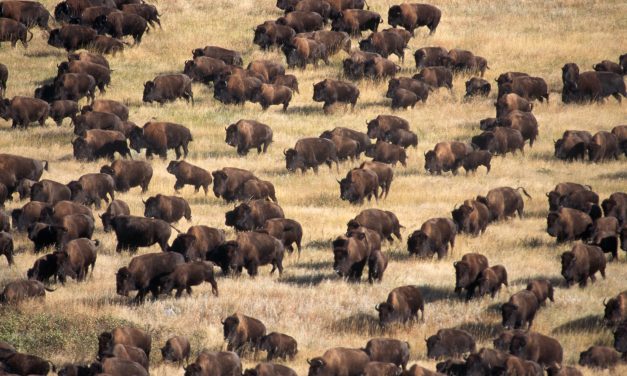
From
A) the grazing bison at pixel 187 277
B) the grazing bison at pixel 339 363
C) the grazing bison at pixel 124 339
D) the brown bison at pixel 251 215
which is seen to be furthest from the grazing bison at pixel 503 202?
the grazing bison at pixel 124 339

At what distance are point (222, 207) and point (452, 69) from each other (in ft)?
45.4

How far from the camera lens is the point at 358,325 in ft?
67.6

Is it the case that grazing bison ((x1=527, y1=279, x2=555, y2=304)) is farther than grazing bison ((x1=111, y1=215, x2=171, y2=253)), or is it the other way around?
grazing bison ((x1=111, y1=215, x2=171, y2=253))

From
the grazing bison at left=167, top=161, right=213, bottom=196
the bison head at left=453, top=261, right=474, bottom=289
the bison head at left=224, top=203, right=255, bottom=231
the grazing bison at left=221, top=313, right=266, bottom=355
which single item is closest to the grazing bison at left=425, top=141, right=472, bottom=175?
the grazing bison at left=167, top=161, right=213, bottom=196

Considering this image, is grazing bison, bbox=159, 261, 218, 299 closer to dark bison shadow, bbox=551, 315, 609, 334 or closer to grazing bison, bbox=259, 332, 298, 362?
grazing bison, bbox=259, 332, 298, 362

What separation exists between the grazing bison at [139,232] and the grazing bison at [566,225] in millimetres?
7181

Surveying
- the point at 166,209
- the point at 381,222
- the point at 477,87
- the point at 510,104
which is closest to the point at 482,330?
the point at 381,222

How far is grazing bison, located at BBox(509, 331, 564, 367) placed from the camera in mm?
18891

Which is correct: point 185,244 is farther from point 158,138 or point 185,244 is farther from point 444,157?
point 444,157

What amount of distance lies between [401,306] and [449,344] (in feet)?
4.63

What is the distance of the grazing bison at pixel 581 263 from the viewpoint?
22656mm

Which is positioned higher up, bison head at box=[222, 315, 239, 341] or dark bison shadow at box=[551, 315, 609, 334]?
bison head at box=[222, 315, 239, 341]

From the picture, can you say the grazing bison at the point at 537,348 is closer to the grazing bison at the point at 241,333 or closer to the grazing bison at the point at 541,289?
the grazing bison at the point at 541,289

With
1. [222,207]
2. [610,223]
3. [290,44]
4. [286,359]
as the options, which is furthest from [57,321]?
[290,44]
